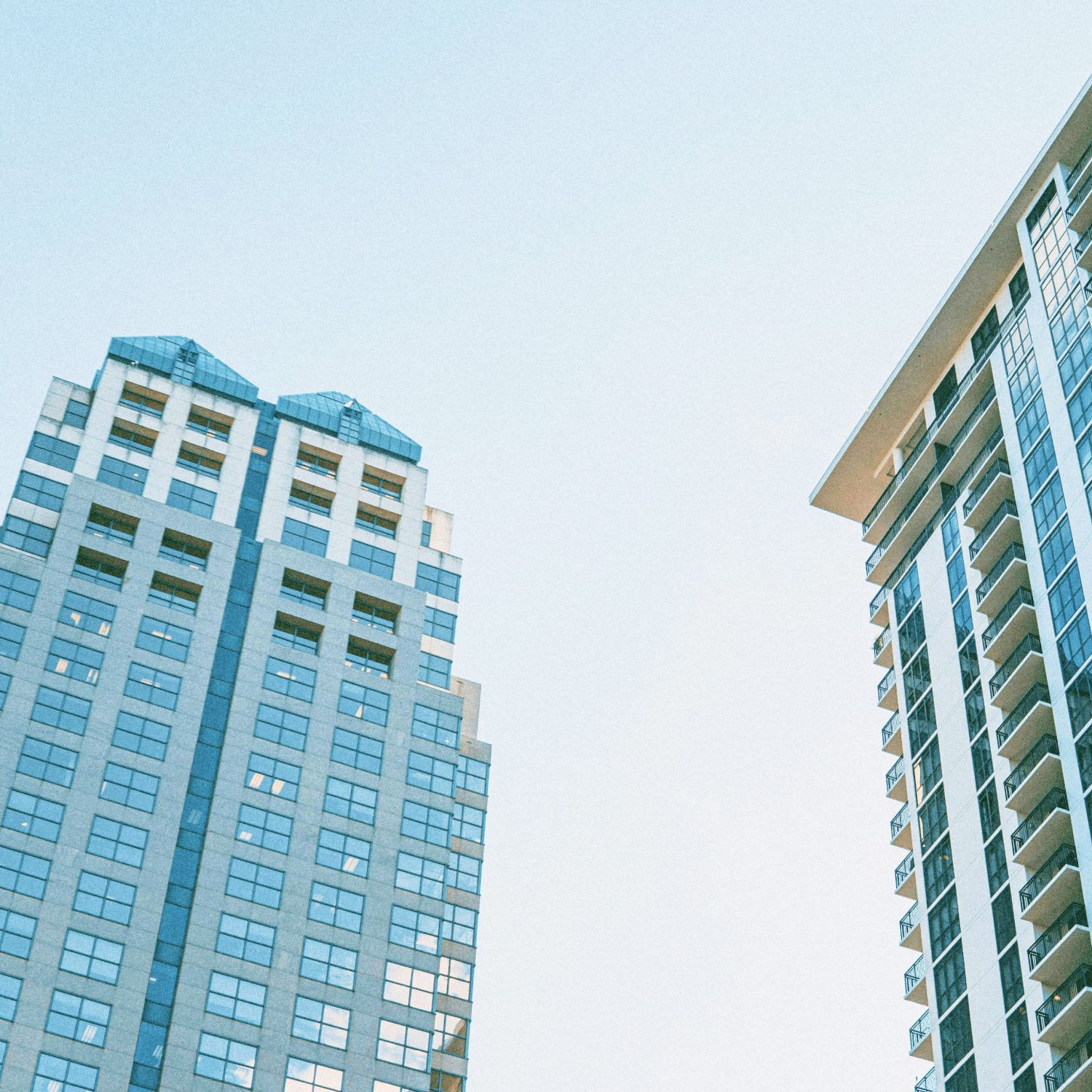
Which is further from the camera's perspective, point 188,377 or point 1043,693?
point 188,377

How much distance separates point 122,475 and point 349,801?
2461 cm

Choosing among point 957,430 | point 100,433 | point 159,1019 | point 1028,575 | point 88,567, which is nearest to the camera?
point 1028,575

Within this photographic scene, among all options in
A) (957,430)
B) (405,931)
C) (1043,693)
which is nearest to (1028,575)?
(1043,693)

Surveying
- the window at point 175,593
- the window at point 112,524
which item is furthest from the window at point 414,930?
the window at point 112,524

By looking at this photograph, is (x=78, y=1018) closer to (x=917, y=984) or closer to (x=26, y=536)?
(x=26, y=536)

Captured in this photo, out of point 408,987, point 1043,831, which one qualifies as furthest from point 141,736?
point 1043,831

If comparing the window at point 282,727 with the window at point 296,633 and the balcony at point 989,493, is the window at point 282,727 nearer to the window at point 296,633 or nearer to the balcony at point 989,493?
the window at point 296,633

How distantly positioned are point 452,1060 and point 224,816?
17404mm

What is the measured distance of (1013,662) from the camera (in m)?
84.1

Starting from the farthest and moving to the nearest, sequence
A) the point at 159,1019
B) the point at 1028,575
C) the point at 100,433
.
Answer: the point at 100,433
the point at 159,1019
the point at 1028,575

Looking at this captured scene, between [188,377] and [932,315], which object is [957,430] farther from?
[188,377]

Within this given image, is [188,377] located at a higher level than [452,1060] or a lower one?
higher

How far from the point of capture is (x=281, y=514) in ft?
378

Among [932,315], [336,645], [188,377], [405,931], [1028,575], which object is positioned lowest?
[405,931]
